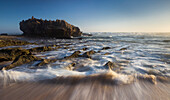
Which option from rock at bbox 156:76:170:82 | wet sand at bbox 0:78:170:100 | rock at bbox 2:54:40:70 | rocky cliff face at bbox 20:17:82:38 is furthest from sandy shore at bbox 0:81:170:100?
rocky cliff face at bbox 20:17:82:38

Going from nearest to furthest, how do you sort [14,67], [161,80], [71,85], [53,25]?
[71,85]
[161,80]
[14,67]
[53,25]

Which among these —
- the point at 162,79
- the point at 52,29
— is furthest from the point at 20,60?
the point at 52,29

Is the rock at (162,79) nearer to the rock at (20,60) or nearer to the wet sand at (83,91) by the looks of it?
the wet sand at (83,91)

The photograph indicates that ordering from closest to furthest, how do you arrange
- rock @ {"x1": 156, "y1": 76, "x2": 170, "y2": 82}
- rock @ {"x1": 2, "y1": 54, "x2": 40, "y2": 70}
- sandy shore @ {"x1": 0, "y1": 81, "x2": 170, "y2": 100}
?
1. sandy shore @ {"x1": 0, "y1": 81, "x2": 170, "y2": 100}
2. rock @ {"x1": 156, "y1": 76, "x2": 170, "y2": 82}
3. rock @ {"x1": 2, "y1": 54, "x2": 40, "y2": 70}

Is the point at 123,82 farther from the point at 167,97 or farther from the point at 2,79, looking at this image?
the point at 2,79

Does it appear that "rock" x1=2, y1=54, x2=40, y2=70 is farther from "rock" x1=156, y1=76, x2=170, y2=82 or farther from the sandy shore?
"rock" x1=156, y1=76, x2=170, y2=82

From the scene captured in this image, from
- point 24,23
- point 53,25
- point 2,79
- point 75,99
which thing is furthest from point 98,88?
point 24,23

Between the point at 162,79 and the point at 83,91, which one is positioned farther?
the point at 162,79

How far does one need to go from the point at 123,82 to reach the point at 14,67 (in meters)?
2.36

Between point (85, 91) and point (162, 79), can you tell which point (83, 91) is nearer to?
point (85, 91)

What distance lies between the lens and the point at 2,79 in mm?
1405

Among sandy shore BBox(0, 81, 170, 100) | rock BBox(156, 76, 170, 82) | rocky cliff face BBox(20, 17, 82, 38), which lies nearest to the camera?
sandy shore BBox(0, 81, 170, 100)

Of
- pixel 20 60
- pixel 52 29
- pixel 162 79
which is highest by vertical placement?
pixel 52 29

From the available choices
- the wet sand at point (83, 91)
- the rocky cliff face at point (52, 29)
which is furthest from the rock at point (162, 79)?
the rocky cliff face at point (52, 29)
